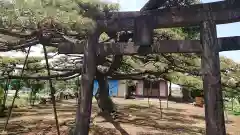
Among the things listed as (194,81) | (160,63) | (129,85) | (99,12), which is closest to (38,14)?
(99,12)

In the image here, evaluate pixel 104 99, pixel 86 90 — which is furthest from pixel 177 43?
pixel 104 99

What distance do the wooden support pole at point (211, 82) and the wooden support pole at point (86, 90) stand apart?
1518 mm

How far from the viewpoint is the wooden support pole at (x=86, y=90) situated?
351 cm

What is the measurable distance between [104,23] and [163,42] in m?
0.87

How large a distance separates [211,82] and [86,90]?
66.3 inches

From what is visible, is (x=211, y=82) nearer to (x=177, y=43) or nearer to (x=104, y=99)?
(x=177, y=43)

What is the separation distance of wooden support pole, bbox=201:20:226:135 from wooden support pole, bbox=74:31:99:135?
4.98 feet

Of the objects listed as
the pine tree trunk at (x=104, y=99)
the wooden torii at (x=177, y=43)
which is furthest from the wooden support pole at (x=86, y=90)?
the pine tree trunk at (x=104, y=99)

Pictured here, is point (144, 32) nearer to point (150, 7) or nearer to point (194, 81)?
point (150, 7)

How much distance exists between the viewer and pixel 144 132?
6832 mm

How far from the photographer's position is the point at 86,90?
3.59 m

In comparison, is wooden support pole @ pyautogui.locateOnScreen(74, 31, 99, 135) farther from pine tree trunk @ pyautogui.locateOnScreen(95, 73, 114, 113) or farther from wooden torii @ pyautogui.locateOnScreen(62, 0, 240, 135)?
pine tree trunk @ pyautogui.locateOnScreen(95, 73, 114, 113)

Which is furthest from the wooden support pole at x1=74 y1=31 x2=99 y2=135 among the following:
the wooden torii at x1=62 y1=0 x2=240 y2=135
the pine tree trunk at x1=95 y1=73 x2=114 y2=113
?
the pine tree trunk at x1=95 y1=73 x2=114 y2=113

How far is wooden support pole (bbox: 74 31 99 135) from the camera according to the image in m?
3.51
